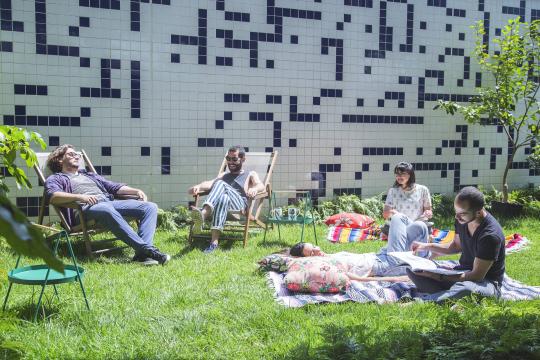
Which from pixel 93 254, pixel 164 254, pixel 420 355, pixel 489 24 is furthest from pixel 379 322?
pixel 489 24

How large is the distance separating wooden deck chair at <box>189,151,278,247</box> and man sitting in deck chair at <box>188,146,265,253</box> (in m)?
0.08

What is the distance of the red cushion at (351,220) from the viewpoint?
6289 mm

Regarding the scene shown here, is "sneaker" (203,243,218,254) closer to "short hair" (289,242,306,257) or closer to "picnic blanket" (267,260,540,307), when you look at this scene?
"short hair" (289,242,306,257)

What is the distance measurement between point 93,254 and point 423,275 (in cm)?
295

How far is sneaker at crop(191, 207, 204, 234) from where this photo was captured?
16.6ft

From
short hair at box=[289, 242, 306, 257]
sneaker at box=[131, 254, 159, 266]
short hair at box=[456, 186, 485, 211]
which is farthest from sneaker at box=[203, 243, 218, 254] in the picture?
short hair at box=[456, 186, 485, 211]

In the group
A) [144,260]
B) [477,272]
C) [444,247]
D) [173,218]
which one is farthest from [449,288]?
[173,218]

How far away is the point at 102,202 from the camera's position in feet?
15.7

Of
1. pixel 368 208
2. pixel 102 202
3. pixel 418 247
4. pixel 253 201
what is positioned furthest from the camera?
pixel 368 208

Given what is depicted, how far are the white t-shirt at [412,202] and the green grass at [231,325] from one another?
3.68 feet

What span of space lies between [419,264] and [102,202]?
2.91 metres

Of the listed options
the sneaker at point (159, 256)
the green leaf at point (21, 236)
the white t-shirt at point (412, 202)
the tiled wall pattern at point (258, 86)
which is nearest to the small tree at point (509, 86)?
the tiled wall pattern at point (258, 86)

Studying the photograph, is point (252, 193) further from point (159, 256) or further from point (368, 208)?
point (368, 208)

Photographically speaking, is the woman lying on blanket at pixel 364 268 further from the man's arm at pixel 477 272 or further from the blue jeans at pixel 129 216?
the blue jeans at pixel 129 216
